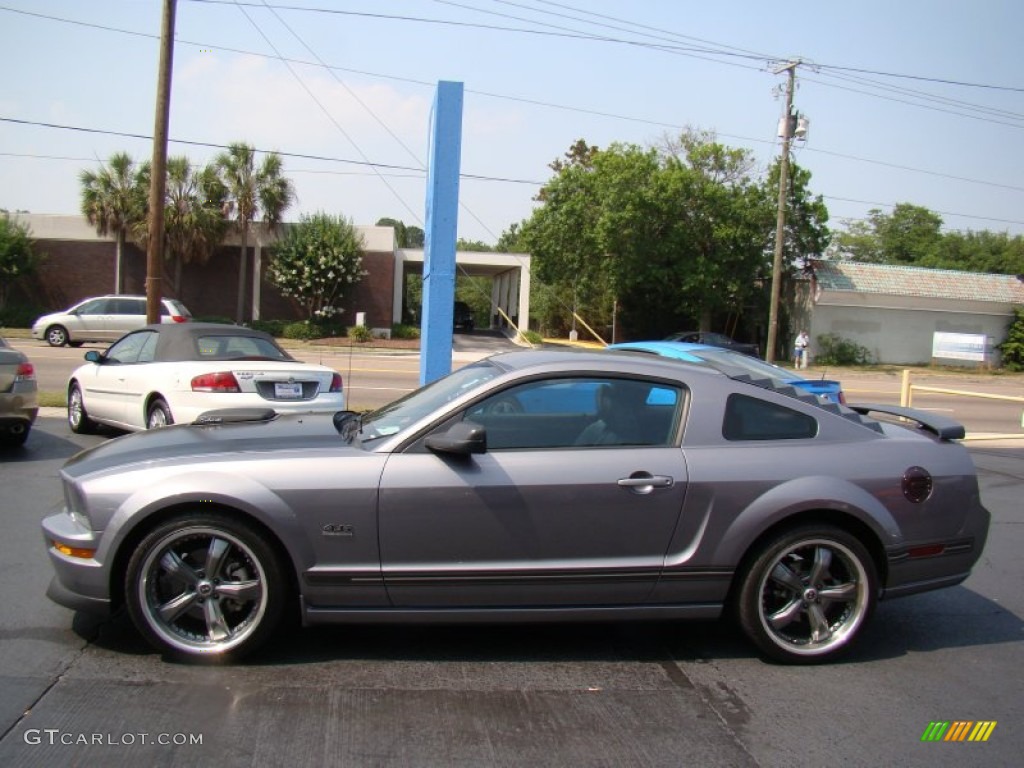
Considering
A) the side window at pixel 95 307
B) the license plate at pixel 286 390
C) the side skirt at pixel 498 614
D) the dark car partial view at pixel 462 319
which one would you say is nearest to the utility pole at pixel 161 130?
the license plate at pixel 286 390

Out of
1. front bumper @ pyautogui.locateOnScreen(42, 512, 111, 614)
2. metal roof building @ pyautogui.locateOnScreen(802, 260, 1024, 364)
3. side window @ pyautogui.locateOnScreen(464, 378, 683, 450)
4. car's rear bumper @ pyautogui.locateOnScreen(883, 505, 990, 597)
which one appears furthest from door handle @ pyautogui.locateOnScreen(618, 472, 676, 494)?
metal roof building @ pyautogui.locateOnScreen(802, 260, 1024, 364)

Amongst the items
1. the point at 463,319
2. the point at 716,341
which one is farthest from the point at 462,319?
the point at 716,341

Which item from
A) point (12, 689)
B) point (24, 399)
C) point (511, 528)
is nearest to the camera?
point (12, 689)

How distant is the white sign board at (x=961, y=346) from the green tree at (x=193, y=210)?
31.3 meters

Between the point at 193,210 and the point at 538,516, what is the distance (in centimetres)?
3443

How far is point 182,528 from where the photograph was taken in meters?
3.90

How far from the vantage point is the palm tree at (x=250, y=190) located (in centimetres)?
3519

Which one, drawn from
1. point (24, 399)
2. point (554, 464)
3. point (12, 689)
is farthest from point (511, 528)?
point (24, 399)

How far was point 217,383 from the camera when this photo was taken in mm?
8672

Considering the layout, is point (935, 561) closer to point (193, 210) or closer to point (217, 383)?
point (217, 383)

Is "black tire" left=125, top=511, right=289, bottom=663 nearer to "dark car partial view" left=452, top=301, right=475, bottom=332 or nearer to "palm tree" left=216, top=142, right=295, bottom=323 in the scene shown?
"palm tree" left=216, top=142, right=295, bottom=323

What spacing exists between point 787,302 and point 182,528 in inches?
1592

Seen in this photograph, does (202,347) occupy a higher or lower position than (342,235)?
lower

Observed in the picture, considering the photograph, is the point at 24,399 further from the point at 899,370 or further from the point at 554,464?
the point at 899,370
